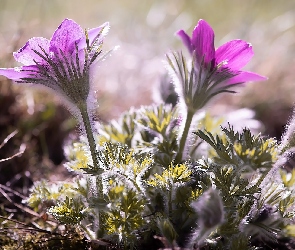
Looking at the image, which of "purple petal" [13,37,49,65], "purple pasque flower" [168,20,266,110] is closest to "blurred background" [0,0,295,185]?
"purple pasque flower" [168,20,266,110]

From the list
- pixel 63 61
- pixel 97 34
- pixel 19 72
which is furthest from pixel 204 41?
pixel 19 72

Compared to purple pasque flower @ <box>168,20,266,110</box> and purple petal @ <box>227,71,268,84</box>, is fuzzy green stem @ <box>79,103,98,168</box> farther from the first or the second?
purple petal @ <box>227,71,268,84</box>

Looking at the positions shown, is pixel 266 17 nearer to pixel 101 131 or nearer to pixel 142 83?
pixel 142 83

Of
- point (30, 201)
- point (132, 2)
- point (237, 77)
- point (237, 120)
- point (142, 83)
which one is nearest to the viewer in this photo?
point (237, 77)

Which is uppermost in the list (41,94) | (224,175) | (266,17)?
(266,17)

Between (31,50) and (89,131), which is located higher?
(31,50)

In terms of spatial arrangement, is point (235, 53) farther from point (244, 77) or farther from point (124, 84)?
point (124, 84)

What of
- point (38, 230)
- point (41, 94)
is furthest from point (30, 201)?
point (41, 94)
